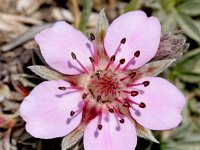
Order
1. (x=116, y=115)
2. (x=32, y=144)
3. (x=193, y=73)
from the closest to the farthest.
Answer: (x=116, y=115), (x=32, y=144), (x=193, y=73)

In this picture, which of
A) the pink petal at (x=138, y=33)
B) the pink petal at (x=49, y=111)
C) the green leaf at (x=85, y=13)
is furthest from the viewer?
the green leaf at (x=85, y=13)

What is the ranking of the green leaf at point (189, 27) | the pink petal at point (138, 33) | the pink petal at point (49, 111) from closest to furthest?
the pink petal at point (49, 111) → the pink petal at point (138, 33) → the green leaf at point (189, 27)

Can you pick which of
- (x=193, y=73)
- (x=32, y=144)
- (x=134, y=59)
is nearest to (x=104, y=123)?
(x=134, y=59)

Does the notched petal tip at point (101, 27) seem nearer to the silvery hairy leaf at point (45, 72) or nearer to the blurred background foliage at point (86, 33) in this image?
the silvery hairy leaf at point (45, 72)

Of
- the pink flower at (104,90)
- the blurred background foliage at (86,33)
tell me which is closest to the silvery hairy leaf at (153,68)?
the pink flower at (104,90)

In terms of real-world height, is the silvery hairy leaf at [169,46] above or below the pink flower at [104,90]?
above

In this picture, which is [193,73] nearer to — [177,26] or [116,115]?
[177,26]

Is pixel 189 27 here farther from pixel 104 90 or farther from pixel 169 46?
pixel 104 90
